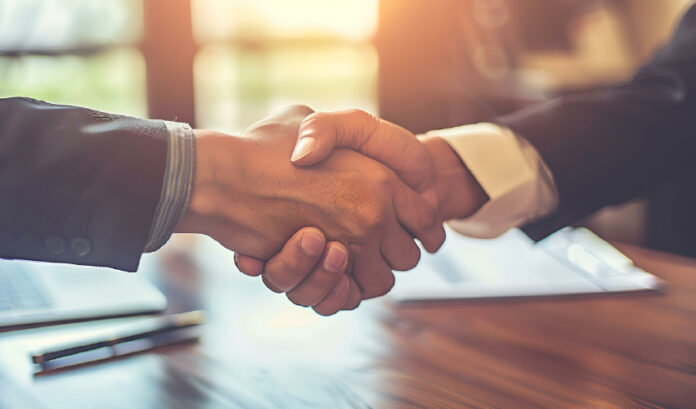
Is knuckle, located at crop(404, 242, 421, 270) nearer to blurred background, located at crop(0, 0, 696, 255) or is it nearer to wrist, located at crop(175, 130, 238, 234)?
wrist, located at crop(175, 130, 238, 234)

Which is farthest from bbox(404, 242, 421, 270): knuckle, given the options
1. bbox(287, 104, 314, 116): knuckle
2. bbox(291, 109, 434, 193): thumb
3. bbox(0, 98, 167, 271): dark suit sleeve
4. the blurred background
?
the blurred background

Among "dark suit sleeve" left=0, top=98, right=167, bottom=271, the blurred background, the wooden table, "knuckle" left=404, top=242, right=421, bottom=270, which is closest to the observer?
the wooden table

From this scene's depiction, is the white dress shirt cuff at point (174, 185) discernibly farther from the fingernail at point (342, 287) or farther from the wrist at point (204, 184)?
the fingernail at point (342, 287)

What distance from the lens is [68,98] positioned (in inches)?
130

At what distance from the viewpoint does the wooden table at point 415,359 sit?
0.57m

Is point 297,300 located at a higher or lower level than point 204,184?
lower

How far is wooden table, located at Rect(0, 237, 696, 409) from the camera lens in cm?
57

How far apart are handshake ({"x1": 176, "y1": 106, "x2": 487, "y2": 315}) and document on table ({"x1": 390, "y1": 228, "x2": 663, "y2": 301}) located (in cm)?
5

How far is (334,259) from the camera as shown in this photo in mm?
809

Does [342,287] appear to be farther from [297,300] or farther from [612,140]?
[612,140]

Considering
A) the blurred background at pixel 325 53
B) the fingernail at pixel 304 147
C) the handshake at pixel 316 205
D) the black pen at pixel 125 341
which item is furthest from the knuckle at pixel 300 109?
the blurred background at pixel 325 53

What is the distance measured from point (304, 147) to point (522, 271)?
1.13 ft

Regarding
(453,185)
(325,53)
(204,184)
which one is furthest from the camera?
(325,53)

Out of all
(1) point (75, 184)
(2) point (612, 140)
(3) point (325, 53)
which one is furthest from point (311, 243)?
(3) point (325, 53)
